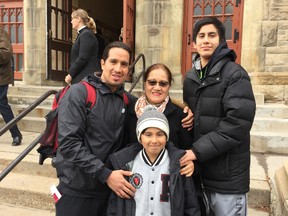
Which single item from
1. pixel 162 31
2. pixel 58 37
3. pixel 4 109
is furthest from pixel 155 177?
pixel 58 37

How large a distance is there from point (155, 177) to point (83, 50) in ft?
8.46

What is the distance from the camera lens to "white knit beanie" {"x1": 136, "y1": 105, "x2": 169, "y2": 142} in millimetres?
1833

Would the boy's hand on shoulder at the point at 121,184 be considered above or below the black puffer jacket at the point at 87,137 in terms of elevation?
below

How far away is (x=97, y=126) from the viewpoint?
194 cm

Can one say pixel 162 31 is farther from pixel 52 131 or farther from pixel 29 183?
pixel 52 131

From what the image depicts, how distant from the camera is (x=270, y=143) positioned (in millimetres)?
4500

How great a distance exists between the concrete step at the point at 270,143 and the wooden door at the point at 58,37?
15.9 feet

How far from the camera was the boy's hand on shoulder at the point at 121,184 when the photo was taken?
183 cm

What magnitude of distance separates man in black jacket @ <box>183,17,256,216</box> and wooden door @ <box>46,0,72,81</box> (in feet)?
19.6

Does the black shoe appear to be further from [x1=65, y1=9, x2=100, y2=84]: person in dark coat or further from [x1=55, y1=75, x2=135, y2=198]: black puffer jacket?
[x1=55, y1=75, x2=135, y2=198]: black puffer jacket

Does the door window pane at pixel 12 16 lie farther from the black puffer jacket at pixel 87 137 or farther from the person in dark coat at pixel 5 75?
the black puffer jacket at pixel 87 137

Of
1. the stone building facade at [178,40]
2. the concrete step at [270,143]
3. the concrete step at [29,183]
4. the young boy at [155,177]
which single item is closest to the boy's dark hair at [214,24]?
the young boy at [155,177]

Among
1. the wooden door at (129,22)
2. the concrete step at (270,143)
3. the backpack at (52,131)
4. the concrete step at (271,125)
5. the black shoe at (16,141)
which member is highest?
the wooden door at (129,22)

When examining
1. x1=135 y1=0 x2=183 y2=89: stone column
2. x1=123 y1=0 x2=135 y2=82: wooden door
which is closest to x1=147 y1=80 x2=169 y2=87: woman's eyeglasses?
x1=123 y1=0 x2=135 y2=82: wooden door
